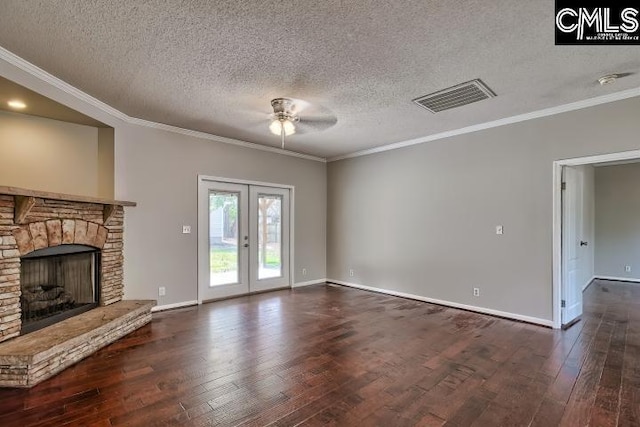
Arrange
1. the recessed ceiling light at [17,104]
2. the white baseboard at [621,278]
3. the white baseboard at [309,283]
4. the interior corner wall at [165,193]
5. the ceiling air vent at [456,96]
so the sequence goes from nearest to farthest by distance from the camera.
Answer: the recessed ceiling light at [17,104], the ceiling air vent at [456,96], the interior corner wall at [165,193], the white baseboard at [309,283], the white baseboard at [621,278]

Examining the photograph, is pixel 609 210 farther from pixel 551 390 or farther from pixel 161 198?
pixel 161 198

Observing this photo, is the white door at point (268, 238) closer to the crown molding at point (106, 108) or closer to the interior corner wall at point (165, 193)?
the interior corner wall at point (165, 193)

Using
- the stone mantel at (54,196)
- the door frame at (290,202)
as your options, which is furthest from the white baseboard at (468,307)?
the stone mantel at (54,196)

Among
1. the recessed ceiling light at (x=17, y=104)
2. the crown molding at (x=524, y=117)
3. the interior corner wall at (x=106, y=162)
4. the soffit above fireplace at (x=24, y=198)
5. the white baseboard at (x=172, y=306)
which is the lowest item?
the white baseboard at (x=172, y=306)

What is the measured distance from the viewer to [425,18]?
219 centimetres

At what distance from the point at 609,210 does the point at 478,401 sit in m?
7.36

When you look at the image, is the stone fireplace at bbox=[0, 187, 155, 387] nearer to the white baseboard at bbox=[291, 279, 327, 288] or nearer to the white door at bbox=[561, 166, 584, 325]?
the white baseboard at bbox=[291, 279, 327, 288]

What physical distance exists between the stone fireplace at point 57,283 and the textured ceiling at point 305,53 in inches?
52.0

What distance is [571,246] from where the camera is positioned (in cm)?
402

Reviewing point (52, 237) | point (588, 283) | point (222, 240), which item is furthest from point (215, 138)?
point (588, 283)

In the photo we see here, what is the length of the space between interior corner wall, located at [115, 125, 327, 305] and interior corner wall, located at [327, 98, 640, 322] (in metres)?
2.28

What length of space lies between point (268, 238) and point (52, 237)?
3.22 meters

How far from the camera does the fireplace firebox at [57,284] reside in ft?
10.2
